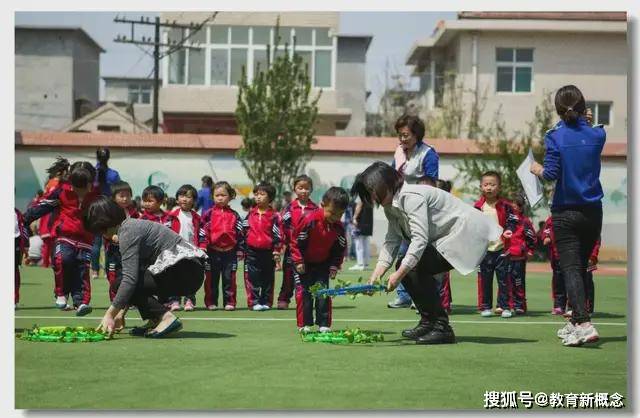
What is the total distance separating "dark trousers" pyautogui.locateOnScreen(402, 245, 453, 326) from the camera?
840 centimetres

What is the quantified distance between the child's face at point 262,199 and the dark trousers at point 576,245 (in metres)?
4.62

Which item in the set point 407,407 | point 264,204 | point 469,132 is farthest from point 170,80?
point 407,407

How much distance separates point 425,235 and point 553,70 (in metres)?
25.6

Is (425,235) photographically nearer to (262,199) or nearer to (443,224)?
(443,224)

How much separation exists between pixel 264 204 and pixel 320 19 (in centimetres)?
1536

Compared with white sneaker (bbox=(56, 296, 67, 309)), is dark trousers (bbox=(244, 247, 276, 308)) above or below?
above

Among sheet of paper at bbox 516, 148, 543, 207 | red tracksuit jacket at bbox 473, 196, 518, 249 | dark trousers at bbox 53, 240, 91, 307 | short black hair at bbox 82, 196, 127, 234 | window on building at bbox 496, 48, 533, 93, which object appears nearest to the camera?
short black hair at bbox 82, 196, 127, 234

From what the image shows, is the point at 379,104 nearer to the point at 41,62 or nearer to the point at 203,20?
the point at 203,20

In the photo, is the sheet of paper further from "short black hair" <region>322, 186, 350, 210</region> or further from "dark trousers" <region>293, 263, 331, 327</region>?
"dark trousers" <region>293, 263, 331, 327</region>

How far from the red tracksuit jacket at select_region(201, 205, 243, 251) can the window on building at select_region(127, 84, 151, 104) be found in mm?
26869

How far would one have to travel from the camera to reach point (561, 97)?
8484mm

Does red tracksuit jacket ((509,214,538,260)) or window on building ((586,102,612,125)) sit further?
window on building ((586,102,612,125))

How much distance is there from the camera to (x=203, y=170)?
26188mm

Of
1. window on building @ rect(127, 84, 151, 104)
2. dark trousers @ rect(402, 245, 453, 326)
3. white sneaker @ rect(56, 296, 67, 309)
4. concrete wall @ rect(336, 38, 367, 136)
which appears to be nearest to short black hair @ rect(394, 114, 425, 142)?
dark trousers @ rect(402, 245, 453, 326)
